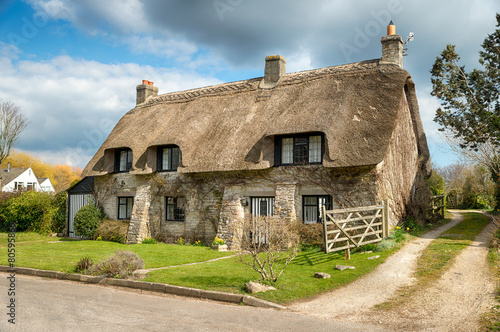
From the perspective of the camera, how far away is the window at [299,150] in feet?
50.1

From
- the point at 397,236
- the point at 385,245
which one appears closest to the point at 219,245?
the point at 385,245

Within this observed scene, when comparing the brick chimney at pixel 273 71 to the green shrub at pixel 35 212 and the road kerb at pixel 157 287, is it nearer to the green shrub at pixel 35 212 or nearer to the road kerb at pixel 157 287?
the road kerb at pixel 157 287

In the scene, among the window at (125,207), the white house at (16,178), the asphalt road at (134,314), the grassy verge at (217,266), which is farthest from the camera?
the white house at (16,178)

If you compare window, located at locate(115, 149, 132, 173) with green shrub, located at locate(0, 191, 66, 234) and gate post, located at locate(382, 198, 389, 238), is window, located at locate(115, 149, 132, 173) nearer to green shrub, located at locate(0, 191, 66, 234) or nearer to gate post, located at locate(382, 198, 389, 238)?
green shrub, located at locate(0, 191, 66, 234)

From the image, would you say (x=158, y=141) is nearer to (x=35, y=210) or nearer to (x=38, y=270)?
(x=38, y=270)

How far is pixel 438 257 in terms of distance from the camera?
11414mm

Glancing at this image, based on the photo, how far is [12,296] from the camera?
823 cm

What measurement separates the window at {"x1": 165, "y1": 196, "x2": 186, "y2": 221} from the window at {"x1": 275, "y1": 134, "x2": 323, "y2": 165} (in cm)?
529

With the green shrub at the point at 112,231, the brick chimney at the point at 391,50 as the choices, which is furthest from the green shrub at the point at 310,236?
the green shrub at the point at 112,231

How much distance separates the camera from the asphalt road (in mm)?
6281

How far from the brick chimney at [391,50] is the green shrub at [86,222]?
1575 cm

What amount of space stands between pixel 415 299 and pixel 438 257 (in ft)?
13.3

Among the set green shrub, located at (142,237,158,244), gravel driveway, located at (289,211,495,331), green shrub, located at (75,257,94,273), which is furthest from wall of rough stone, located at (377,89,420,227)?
green shrub, located at (142,237,158,244)

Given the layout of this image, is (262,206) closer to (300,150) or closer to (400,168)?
(300,150)
